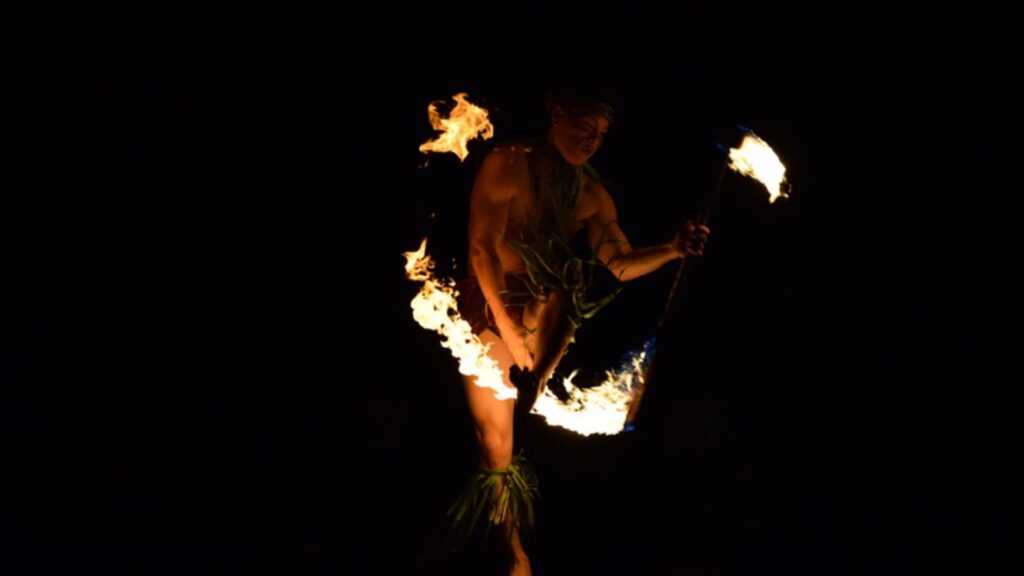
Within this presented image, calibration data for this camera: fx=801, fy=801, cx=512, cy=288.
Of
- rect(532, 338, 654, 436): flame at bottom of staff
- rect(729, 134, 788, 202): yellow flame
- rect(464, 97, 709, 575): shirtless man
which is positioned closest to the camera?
rect(729, 134, 788, 202): yellow flame

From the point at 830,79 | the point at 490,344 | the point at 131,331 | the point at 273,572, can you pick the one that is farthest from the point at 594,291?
the point at 131,331

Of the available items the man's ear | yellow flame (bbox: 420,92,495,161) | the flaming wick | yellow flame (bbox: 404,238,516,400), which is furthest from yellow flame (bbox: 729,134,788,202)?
yellow flame (bbox: 404,238,516,400)

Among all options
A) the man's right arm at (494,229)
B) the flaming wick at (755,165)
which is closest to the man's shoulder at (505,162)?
the man's right arm at (494,229)

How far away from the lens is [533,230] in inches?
102

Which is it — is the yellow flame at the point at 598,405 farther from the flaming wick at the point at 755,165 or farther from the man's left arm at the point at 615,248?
the flaming wick at the point at 755,165

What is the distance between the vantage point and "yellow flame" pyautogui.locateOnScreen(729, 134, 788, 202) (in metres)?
2.37

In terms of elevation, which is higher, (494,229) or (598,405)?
(494,229)

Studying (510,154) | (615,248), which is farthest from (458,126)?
(615,248)

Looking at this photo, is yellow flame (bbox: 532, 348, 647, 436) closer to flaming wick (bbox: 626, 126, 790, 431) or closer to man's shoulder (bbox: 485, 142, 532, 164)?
flaming wick (bbox: 626, 126, 790, 431)

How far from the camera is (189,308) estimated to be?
3.15 metres

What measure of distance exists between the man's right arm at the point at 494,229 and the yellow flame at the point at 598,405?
17 cm

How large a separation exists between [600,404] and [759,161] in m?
0.91

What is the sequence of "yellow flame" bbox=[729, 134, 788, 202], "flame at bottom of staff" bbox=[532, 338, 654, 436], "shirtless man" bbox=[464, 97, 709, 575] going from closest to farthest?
"yellow flame" bbox=[729, 134, 788, 202]
"shirtless man" bbox=[464, 97, 709, 575]
"flame at bottom of staff" bbox=[532, 338, 654, 436]

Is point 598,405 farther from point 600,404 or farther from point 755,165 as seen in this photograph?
point 755,165
